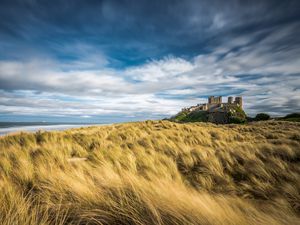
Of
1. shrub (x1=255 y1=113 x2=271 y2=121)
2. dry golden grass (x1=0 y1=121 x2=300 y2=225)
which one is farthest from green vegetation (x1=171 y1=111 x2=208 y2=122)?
dry golden grass (x1=0 y1=121 x2=300 y2=225)

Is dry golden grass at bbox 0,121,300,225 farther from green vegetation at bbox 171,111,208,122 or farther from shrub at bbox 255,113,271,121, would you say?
shrub at bbox 255,113,271,121

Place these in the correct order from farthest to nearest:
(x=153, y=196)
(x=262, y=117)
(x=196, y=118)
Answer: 1. (x=196, y=118)
2. (x=262, y=117)
3. (x=153, y=196)

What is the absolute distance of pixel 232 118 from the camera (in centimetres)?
4009

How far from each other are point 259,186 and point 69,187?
2.88 meters

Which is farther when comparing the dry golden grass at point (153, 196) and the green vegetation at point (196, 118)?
the green vegetation at point (196, 118)

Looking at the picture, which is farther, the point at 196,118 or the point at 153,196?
the point at 196,118

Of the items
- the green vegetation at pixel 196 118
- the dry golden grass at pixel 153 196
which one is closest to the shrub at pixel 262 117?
the green vegetation at pixel 196 118

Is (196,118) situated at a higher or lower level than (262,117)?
lower

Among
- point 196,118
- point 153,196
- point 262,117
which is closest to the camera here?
point 153,196

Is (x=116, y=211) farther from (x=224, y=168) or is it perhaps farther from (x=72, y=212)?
(x=224, y=168)

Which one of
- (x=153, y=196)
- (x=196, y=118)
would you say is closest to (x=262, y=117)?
(x=196, y=118)

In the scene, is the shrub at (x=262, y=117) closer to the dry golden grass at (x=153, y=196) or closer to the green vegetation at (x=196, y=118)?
the green vegetation at (x=196, y=118)

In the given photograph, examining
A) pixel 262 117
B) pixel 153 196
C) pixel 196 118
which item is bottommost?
pixel 153 196

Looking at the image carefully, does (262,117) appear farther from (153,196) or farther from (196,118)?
(153,196)
